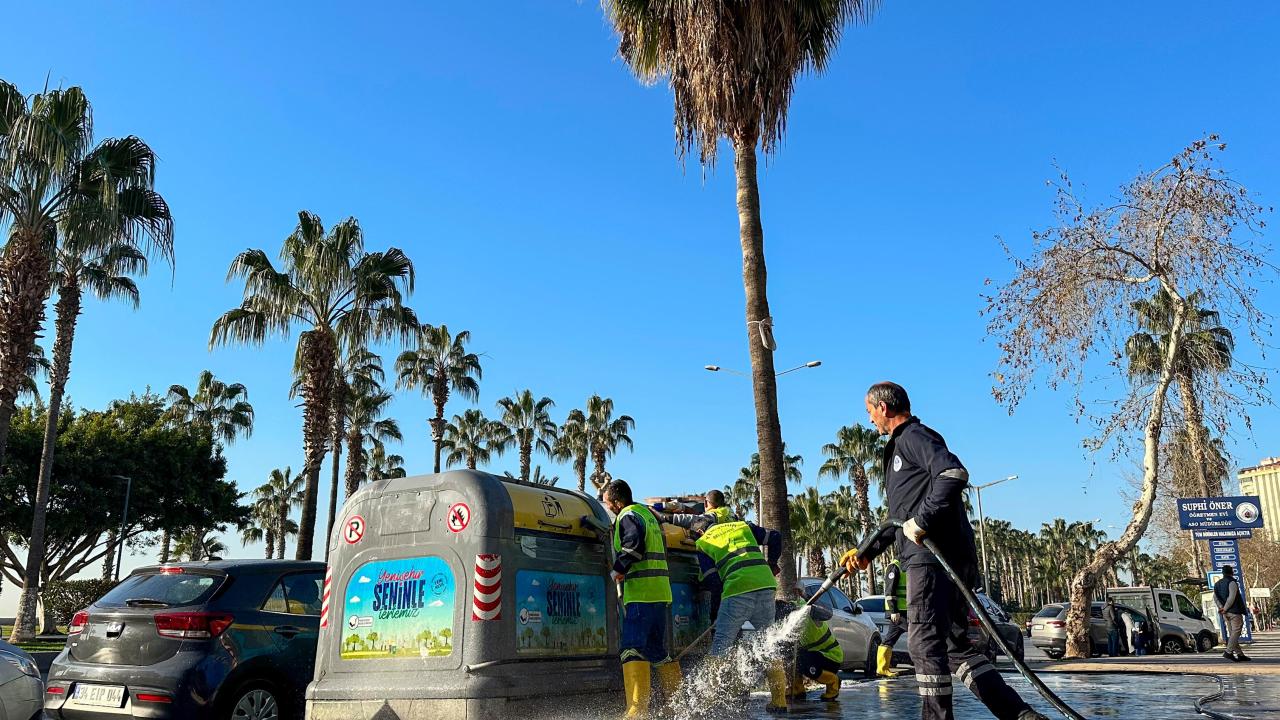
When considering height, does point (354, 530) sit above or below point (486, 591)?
above

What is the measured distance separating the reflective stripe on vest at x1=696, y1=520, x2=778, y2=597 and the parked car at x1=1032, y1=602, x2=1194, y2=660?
16.4 meters

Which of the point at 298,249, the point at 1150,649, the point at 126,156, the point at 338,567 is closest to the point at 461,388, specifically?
the point at 298,249

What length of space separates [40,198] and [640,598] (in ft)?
59.7

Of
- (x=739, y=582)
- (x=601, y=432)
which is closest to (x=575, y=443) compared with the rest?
(x=601, y=432)

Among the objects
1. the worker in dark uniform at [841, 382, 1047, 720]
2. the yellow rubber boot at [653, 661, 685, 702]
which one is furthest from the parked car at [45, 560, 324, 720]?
the worker in dark uniform at [841, 382, 1047, 720]

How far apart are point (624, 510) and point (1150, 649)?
22156 millimetres

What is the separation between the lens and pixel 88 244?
1970cm

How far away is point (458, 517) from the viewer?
6062 millimetres

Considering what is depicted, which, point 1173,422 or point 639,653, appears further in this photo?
point 1173,422

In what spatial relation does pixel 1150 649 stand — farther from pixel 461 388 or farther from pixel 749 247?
pixel 461 388

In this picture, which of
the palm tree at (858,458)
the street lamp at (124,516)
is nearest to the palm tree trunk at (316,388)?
the street lamp at (124,516)

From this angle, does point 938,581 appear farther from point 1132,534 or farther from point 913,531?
point 1132,534

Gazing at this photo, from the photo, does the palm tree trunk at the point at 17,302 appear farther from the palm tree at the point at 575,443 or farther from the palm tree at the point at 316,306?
the palm tree at the point at 575,443

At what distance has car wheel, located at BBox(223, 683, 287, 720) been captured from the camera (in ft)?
22.2
